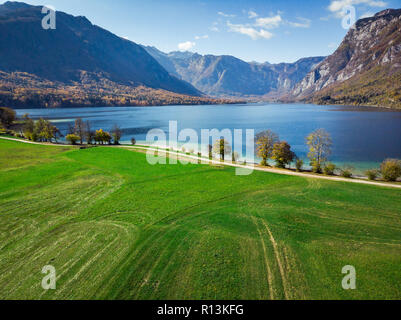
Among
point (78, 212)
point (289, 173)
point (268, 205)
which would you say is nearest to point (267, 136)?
point (289, 173)

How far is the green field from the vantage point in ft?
49.0

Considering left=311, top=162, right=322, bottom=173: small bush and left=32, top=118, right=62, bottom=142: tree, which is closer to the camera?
left=311, top=162, right=322, bottom=173: small bush

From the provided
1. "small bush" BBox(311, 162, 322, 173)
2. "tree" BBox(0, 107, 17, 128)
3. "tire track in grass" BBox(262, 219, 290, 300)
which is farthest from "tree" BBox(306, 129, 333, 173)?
"tree" BBox(0, 107, 17, 128)

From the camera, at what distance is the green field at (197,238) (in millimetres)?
14938

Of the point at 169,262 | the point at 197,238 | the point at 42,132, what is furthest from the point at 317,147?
the point at 42,132

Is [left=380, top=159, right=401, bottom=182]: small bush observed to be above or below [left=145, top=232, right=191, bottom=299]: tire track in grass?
above

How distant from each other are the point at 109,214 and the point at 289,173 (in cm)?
3043

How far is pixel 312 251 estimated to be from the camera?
18359 mm

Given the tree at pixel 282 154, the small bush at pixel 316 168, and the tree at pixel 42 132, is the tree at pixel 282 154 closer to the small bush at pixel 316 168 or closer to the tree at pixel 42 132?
the small bush at pixel 316 168

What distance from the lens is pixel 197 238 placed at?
67.3 ft

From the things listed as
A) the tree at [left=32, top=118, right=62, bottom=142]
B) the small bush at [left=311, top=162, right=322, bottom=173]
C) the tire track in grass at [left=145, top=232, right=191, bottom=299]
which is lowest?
the tire track in grass at [left=145, top=232, right=191, bottom=299]

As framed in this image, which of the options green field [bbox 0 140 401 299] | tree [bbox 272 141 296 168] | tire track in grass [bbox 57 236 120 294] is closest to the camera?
green field [bbox 0 140 401 299]

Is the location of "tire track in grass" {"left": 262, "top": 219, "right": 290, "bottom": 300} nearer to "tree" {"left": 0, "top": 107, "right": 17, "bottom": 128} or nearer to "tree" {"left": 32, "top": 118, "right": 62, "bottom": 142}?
"tree" {"left": 32, "top": 118, "right": 62, "bottom": 142}
